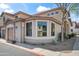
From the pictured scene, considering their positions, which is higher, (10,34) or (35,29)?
(35,29)

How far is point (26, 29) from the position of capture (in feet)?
53.3

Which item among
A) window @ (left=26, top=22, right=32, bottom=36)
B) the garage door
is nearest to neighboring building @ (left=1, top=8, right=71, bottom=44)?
window @ (left=26, top=22, right=32, bottom=36)

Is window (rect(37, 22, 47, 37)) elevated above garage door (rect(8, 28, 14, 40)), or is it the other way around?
window (rect(37, 22, 47, 37))

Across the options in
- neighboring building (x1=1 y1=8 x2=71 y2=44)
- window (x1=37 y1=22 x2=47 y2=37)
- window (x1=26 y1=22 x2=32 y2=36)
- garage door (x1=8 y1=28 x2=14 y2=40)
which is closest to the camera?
neighboring building (x1=1 y1=8 x2=71 y2=44)

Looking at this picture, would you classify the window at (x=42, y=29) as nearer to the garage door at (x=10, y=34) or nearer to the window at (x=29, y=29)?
the window at (x=29, y=29)

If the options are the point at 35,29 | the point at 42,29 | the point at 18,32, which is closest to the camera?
the point at 35,29

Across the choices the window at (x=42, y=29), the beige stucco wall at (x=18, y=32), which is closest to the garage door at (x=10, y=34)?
the beige stucco wall at (x=18, y=32)

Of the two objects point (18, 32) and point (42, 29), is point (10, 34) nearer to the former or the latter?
point (18, 32)

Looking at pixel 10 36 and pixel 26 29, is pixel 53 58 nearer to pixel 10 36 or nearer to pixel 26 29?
pixel 26 29

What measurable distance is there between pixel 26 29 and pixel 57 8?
15.7 ft

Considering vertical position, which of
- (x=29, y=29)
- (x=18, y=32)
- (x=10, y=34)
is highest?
(x=29, y=29)

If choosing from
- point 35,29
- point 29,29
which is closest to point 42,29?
point 35,29

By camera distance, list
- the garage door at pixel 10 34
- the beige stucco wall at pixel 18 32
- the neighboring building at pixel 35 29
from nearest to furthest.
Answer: the neighboring building at pixel 35 29 → the beige stucco wall at pixel 18 32 → the garage door at pixel 10 34

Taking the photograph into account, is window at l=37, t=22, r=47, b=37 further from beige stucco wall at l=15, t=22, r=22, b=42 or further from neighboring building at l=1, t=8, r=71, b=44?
beige stucco wall at l=15, t=22, r=22, b=42
